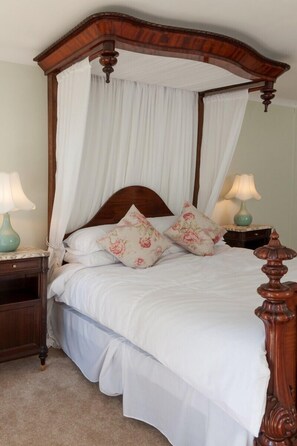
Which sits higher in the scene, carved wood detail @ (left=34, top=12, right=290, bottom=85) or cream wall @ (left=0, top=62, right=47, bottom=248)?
carved wood detail @ (left=34, top=12, right=290, bottom=85)

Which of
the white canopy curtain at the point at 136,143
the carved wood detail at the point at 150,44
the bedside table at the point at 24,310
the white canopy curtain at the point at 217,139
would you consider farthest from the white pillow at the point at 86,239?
the carved wood detail at the point at 150,44

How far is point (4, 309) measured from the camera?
111 inches

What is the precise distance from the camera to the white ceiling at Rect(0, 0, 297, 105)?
2311 mm

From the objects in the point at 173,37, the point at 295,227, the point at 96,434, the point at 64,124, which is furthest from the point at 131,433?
the point at 295,227

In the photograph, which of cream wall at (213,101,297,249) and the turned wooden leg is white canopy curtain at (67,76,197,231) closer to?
cream wall at (213,101,297,249)

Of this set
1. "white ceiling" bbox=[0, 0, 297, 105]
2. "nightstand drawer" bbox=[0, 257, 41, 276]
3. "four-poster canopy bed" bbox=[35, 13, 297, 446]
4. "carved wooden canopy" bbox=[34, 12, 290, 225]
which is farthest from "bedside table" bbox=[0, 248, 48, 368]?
"white ceiling" bbox=[0, 0, 297, 105]

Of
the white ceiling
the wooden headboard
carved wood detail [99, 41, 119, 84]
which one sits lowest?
the wooden headboard

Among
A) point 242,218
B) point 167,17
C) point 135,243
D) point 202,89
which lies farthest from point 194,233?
point 167,17

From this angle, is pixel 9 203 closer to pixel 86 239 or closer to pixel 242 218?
pixel 86 239

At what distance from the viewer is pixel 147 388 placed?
2295 millimetres

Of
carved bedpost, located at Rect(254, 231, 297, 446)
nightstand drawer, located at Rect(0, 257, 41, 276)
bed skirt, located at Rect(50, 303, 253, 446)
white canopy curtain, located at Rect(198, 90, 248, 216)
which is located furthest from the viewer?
white canopy curtain, located at Rect(198, 90, 248, 216)

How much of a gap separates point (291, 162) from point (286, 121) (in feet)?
1.76

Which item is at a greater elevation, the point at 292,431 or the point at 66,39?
the point at 66,39

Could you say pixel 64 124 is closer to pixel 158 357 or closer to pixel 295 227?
pixel 158 357
